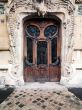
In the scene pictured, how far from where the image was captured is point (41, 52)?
8516mm

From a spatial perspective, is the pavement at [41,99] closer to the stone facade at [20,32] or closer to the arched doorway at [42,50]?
the stone facade at [20,32]

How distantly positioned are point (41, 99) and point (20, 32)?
2.59 m

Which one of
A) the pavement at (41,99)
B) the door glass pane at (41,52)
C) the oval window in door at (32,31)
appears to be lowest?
the pavement at (41,99)

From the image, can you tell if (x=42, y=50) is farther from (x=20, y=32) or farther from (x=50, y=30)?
(x=20, y=32)

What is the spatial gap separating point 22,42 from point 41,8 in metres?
1.34

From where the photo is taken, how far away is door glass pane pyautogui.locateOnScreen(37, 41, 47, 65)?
848 centimetres

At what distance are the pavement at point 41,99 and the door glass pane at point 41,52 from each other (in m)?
1.23

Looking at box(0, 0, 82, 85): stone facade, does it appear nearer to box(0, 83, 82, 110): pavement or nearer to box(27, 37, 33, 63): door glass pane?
box(27, 37, 33, 63): door glass pane

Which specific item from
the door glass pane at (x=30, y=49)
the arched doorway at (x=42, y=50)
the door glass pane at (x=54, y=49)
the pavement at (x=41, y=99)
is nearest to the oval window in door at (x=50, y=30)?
the arched doorway at (x=42, y=50)

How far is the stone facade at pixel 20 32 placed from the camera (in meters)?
7.97

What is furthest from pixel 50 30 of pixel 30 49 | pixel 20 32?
pixel 20 32

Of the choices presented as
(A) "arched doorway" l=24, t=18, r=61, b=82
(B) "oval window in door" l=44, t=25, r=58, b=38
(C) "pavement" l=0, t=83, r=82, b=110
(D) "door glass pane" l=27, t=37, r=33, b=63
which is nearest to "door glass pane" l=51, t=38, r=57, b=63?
(A) "arched doorway" l=24, t=18, r=61, b=82

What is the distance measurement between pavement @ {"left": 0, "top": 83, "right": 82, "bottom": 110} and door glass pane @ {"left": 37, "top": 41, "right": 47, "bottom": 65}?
1231mm

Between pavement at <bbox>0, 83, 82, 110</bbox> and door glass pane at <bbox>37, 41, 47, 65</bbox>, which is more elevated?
door glass pane at <bbox>37, 41, 47, 65</bbox>
